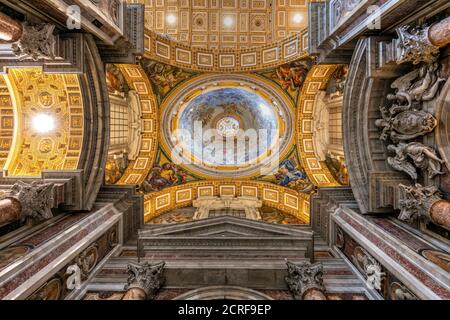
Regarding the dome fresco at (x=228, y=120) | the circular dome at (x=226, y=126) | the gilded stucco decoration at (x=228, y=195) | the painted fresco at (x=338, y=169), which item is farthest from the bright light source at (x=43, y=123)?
the painted fresco at (x=338, y=169)

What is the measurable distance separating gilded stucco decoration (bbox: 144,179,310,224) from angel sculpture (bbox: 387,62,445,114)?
21.7ft

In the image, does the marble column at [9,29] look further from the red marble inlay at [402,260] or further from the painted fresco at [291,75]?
the painted fresco at [291,75]

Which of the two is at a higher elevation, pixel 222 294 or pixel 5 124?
pixel 5 124

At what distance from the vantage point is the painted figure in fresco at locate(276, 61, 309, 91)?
13.9 m

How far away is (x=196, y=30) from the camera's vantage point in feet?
59.5

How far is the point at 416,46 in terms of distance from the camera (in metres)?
7.26

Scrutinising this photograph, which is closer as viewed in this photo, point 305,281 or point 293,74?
point 305,281

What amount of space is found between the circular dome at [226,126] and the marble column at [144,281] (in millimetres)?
8454

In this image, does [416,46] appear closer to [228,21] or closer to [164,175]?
[164,175]

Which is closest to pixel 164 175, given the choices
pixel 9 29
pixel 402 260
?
pixel 9 29

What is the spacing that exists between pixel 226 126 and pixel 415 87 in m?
12.2

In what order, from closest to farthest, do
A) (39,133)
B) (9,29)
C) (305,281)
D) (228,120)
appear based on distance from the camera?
(9,29)
(305,281)
(39,133)
(228,120)

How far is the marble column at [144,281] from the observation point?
293 inches
